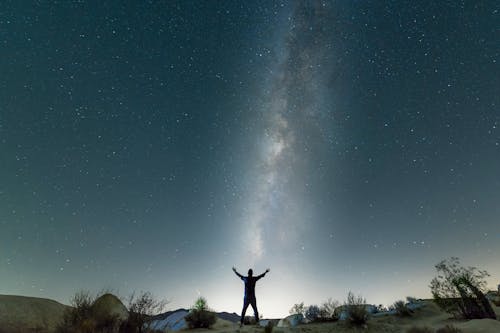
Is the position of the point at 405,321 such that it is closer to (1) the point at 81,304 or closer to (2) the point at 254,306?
(2) the point at 254,306

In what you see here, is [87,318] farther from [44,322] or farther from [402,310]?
[402,310]

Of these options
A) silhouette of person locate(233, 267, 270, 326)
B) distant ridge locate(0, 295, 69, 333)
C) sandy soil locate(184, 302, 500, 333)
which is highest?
silhouette of person locate(233, 267, 270, 326)

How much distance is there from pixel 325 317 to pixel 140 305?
1039cm

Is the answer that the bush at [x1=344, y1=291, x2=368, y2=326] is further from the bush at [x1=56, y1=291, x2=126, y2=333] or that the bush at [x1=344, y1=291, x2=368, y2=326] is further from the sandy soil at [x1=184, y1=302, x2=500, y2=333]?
the bush at [x1=56, y1=291, x2=126, y2=333]

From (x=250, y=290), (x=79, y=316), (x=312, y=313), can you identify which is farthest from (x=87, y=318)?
(x=312, y=313)

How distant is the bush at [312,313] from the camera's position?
14.9 meters

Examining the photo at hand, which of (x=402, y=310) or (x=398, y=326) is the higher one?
(x=402, y=310)

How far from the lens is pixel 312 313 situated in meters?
15.3

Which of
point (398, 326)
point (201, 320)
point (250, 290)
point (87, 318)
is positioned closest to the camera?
point (87, 318)

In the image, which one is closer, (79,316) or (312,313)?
(79,316)

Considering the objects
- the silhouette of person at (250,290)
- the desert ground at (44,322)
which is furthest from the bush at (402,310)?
the silhouette of person at (250,290)

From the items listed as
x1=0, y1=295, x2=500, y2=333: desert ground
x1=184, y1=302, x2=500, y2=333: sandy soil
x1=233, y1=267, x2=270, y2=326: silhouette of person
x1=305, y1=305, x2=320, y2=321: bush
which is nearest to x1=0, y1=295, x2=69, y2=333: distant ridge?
x1=0, y1=295, x2=500, y2=333: desert ground

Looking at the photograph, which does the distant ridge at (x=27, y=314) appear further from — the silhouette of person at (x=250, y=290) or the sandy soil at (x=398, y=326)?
the silhouette of person at (x=250, y=290)

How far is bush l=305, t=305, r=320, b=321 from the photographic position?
49.0ft
